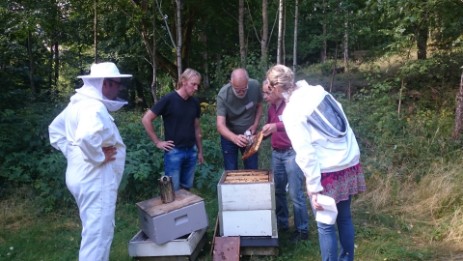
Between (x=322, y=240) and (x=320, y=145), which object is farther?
(x=322, y=240)

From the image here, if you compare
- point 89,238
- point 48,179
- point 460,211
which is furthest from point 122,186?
point 460,211

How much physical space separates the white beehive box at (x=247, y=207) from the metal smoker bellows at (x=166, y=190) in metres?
0.45

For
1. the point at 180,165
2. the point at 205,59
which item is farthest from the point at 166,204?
the point at 205,59

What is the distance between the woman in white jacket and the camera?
9.34 feet

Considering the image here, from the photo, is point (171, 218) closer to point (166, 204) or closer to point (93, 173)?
point (166, 204)

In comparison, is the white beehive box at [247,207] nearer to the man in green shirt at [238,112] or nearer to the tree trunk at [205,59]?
the man in green shirt at [238,112]

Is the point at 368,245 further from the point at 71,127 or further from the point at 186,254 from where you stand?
the point at 71,127

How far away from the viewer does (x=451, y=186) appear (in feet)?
17.1

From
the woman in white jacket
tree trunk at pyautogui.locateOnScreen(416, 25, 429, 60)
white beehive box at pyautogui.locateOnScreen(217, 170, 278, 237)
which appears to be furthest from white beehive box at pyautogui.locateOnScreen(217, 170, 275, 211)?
tree trunk at pyautogui.locateOnScreen(416, 25, 429, 60)

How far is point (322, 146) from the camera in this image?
2932 millimetres

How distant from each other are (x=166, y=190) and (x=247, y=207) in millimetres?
763

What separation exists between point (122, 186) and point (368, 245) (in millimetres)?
2995

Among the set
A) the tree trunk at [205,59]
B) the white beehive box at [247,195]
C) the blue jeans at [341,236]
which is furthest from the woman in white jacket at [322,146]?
the tree trunk at [205,59]

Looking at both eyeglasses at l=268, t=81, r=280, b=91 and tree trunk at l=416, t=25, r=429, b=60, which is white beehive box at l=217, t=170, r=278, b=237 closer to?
eyeglasses at l=268, t=81, r=280, b=91
